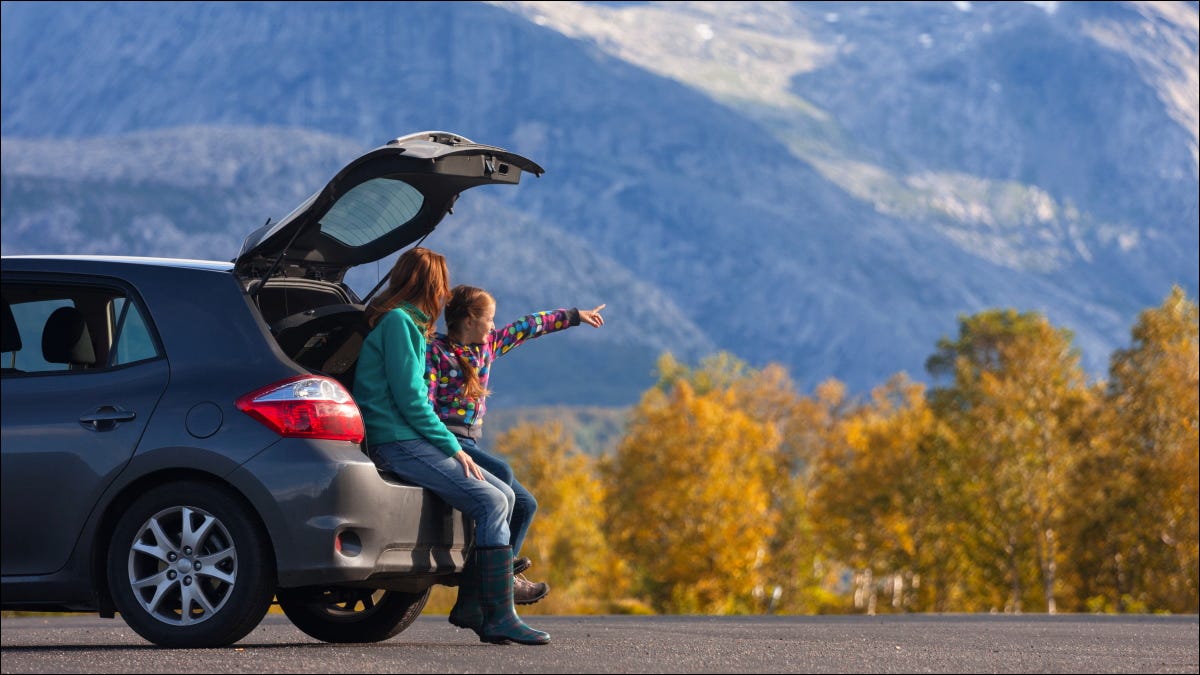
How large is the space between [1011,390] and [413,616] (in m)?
52.9

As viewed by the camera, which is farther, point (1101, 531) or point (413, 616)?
point (1101, 531)

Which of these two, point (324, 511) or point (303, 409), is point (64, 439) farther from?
point (324, 511)

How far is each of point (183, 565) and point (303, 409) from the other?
35.0 inches

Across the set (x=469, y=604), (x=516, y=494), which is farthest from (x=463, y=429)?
(x=469, y=604)

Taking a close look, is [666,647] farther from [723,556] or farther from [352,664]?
[723,556]

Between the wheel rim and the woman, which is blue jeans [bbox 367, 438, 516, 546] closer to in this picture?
the woman

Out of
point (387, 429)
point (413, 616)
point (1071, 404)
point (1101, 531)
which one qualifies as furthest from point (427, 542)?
point (1071, 404)

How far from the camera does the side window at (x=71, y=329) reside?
7.41 meters

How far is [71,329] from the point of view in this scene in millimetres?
7723

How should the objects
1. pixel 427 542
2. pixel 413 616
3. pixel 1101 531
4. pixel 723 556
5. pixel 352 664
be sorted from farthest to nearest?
pixel 723 556 < pixel 1101 531 < pixel 413 616 < pixel 427 542 < pixel 352 664

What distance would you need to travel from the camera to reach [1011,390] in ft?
194

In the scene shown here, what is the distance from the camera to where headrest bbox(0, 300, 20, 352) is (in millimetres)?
7594

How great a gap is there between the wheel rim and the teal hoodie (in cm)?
90

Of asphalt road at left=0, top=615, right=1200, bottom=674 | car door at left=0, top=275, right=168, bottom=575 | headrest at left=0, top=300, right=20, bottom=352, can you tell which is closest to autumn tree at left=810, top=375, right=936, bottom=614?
asphalt road at left=0, top=615, right=1200, bottom=674
